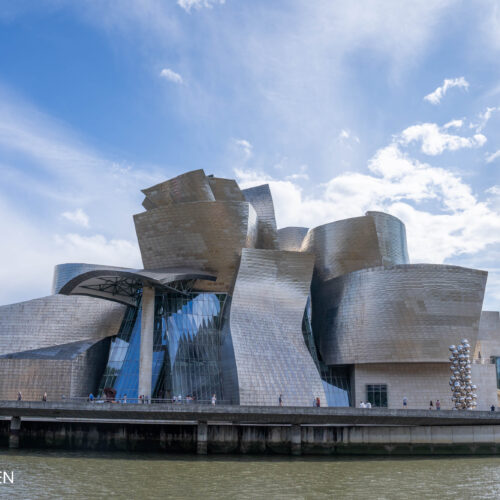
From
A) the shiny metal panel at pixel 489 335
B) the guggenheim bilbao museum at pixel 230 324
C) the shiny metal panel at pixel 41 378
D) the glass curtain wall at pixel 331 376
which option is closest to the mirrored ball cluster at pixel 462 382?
the guggenheim bilbao museum at pixel 230 324

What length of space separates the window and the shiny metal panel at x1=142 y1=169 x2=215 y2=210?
54.5 ft

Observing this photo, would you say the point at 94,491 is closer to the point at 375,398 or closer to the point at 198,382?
the point at 198,382

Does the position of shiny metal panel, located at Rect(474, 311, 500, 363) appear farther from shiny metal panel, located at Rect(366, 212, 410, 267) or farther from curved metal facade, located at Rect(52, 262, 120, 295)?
curved metal facade, located at Rect(52, 262, 120, 295)

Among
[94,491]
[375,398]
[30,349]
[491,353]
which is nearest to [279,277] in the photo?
[375,398]

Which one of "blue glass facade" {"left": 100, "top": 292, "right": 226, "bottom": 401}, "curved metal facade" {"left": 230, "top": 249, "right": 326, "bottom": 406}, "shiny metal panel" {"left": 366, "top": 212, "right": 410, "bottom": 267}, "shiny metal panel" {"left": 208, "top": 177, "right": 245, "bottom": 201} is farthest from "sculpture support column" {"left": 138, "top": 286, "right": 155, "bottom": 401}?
"shiny metal panel" {"left": 366, "top": 212, "right": 410, "bottom": 267}

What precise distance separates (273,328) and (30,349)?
17099mm

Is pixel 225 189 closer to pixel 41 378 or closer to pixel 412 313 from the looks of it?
pixel 412 313

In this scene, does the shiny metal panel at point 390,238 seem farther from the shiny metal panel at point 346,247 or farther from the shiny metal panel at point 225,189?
the shiny metal panel at point 225,189

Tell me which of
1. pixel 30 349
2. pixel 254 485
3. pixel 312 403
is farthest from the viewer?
pixel 30 349

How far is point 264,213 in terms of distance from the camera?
1646 inches

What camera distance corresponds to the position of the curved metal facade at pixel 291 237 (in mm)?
50250

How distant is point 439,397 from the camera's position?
37625mm

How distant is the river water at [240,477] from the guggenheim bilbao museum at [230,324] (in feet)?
31.1

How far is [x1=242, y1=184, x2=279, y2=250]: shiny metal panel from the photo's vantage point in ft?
134
